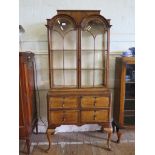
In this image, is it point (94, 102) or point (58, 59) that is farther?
point (58, 59)

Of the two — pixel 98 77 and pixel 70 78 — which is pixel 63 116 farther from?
pixel 98 77

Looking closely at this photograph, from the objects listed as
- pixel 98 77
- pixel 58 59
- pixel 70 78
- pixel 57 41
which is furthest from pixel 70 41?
pixel 98 77

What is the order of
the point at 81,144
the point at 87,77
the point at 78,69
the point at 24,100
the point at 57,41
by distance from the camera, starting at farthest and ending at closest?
the point at 87,77 < the point at 57,41 < the point at 81,144 < the point at 78,69 < the point at 24,100

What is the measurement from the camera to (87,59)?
2658mm

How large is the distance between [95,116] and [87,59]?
32.1 inches

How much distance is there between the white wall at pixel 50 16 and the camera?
2.57m

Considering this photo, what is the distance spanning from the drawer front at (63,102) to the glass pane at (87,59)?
0.60 meters

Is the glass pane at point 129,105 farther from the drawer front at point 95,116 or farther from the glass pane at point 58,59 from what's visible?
the glass pane at point 58,59

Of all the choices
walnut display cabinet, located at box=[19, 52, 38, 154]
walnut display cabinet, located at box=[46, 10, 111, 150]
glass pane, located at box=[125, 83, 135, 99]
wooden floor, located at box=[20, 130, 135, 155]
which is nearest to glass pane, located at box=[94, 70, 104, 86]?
walnut display cabinet, located at box=[46, 10, 111, 150]

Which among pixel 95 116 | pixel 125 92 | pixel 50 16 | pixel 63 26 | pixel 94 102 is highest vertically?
pixel 50 16

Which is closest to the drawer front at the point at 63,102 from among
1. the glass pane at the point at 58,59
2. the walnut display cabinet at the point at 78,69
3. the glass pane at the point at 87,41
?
the walnut display cabinet at the point at 78,69

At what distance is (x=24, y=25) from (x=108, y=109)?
1582mm

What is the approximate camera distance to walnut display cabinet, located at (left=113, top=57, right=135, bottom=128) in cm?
235
